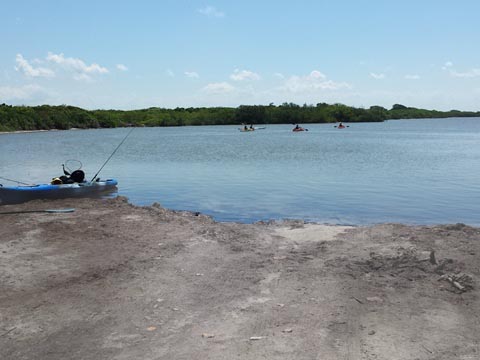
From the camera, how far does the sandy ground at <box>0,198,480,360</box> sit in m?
5.12

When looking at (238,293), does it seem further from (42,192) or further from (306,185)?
(306,185)

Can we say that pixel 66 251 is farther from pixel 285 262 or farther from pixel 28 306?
pixel 285 262

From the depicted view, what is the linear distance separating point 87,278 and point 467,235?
7.27m

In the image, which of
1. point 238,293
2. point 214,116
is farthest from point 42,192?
point 214,116

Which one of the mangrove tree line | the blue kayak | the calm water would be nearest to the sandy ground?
the calm water

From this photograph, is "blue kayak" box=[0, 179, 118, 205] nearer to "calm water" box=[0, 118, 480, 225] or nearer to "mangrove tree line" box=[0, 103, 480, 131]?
"calm water" box=[0, 118, 480, 225]

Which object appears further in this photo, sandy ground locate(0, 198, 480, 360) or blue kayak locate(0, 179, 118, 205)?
blue kayak locate(0, 179, 118, 205)

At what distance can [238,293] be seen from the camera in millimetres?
6723

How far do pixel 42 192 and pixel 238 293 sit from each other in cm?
1071

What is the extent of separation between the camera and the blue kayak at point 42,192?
15.0 meters

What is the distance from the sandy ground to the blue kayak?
4412 millimetres

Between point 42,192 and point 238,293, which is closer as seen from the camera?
point 238,293

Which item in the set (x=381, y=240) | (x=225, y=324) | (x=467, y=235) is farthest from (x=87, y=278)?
(x=467, y=235)

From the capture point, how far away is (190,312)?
6.08 meters
